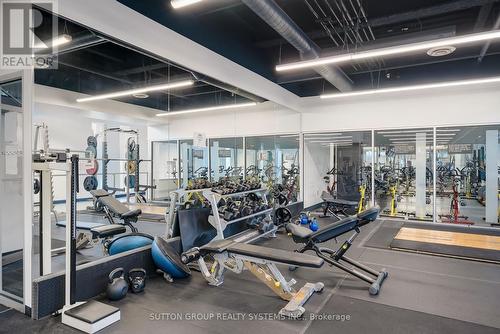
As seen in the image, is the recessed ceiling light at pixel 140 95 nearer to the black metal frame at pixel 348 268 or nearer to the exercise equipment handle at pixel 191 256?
the exercise equipment handle at pixel 191 256

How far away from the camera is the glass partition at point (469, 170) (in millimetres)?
6188

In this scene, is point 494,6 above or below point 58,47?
above

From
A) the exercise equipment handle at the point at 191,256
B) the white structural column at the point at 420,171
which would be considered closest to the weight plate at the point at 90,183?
the exercise equipment handle at the point at 191,256

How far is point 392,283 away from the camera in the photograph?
3375 mm

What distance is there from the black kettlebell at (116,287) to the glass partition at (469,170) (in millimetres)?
6748

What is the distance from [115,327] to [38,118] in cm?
210

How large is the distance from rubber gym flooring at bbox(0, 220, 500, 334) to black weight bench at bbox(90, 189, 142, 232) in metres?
1.09

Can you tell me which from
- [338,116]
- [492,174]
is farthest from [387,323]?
[338,116]

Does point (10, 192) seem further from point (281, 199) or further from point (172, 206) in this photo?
point (281, 199)

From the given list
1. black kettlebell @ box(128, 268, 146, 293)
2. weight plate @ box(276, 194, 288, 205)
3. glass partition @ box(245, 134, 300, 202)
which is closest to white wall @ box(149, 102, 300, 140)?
glass partition @ box(245, 134, 300, 202)

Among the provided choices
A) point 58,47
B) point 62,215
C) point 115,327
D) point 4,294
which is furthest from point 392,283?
point 58,47

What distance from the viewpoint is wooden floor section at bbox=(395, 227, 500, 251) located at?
4801 mm

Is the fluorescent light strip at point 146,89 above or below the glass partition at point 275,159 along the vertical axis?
above

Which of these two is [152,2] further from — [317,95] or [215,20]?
[317,95]
